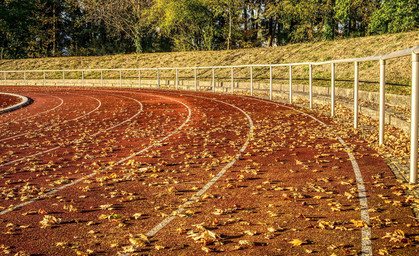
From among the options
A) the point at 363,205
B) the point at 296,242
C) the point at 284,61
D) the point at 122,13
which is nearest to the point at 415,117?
the point at 363,205

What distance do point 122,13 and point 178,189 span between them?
1906 inches

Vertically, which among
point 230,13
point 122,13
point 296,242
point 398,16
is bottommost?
point 296,242

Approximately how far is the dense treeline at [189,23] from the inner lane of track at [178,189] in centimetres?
2528

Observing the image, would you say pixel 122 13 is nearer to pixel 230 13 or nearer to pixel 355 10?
pixel 230 13

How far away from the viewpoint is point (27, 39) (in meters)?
60.6

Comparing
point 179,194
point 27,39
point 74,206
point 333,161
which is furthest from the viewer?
point 27,39

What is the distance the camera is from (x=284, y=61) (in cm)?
3145

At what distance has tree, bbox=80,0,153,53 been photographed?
50406 mm

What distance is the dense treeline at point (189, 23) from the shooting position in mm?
36841

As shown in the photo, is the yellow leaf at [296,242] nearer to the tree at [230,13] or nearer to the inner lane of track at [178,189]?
the inner lane of track at [178,189]

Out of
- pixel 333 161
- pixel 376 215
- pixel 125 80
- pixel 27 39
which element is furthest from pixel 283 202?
pixel 27 39

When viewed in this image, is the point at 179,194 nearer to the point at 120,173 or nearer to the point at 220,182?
the point at 220,182

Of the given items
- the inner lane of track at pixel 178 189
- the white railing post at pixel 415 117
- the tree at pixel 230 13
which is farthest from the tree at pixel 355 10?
the white railing post at pixel 415 117

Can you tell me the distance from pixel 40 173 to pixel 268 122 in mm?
7113
